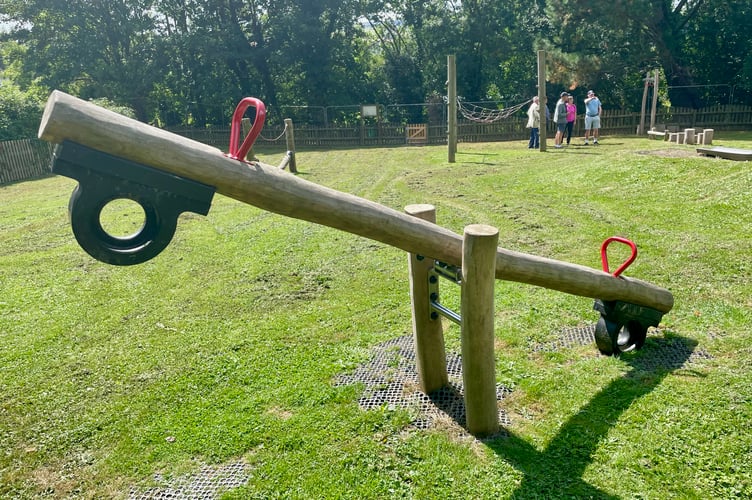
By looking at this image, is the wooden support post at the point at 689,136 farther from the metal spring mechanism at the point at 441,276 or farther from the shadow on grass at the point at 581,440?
the metal spring mechanism at the point at 441,276

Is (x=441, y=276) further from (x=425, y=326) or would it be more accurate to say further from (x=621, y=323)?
(x=621, y=323)

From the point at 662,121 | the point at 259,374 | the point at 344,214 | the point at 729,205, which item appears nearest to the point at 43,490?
the point at 259,374

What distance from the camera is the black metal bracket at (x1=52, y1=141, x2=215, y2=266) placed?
2.16m

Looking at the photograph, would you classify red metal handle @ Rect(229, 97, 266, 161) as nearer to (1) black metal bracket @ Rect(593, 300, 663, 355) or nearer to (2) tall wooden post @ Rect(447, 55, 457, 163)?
(1) black metal bracket @ Rect(593, 300, 663, 355)

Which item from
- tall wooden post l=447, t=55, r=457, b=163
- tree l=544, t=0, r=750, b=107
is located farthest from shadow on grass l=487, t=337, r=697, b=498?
tree l=544, t=0, r=750, b=107

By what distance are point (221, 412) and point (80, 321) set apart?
2.63 metres

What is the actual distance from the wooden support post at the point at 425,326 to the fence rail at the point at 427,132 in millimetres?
16645

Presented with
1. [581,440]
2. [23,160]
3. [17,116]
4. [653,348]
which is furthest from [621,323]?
[17,116]

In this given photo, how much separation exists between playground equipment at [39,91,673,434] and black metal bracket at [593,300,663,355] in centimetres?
123

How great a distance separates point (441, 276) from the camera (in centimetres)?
364

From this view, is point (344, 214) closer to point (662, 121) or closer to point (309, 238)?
point (309, 238)

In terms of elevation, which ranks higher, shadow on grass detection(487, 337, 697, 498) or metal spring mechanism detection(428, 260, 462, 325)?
metal spring mechanism detection(428, 260, 462, 325)

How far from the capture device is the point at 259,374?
4316 mm

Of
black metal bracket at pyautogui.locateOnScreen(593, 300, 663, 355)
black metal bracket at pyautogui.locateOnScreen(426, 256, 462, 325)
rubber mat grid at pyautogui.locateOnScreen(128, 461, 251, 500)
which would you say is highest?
black metal bracket at pyautogui.locateOnScreen(426, 256, 462, 325)
